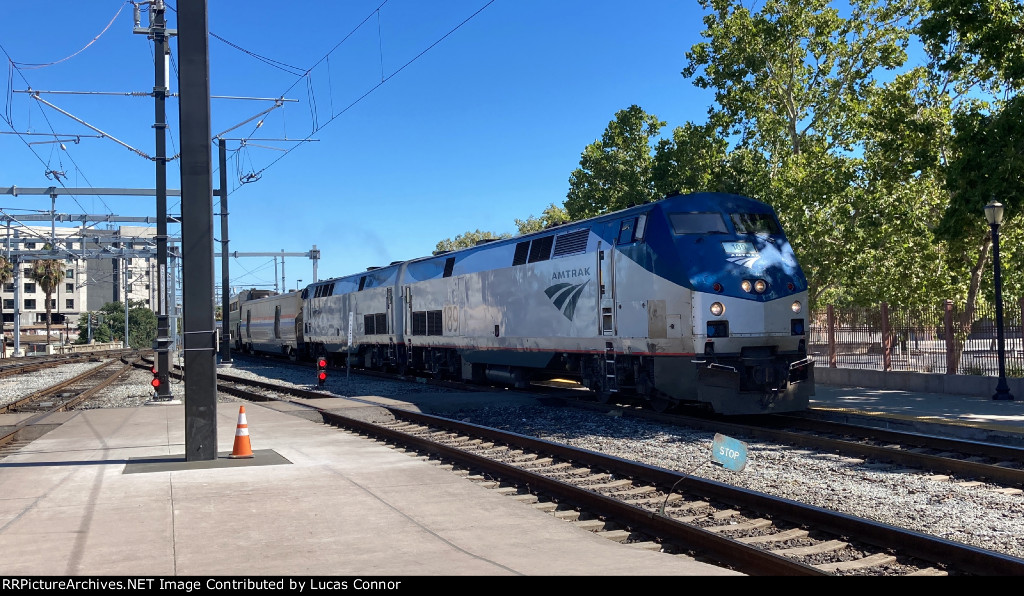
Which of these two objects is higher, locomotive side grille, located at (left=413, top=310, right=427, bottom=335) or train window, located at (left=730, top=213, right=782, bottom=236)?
train window, located at (left=730, top=213, right=782, bottom=236)

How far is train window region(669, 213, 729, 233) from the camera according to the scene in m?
15.0

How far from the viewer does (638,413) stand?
51.9 ft

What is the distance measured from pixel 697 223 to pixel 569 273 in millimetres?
3529

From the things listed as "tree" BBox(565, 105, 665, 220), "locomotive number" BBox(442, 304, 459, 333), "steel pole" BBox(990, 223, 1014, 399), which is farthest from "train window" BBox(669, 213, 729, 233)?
"tree" BBox(565, 105, 665, 220)

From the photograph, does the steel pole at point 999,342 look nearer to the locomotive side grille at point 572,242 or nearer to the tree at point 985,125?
the tree at point 985,125

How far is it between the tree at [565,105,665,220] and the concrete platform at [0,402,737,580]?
31.0 metres

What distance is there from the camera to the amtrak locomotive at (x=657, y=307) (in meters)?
14.3

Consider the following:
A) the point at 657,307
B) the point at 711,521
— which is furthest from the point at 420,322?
the point at 711,521

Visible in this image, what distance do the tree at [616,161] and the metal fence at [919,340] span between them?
60.7 feet

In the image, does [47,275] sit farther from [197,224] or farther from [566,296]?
[197,224]

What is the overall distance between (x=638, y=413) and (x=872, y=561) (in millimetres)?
9577

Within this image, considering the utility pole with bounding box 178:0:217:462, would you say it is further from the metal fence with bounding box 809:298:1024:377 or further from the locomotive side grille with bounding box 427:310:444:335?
the metal fence with bounding box 809:298:1024:377

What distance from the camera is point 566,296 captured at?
59.2 ft
